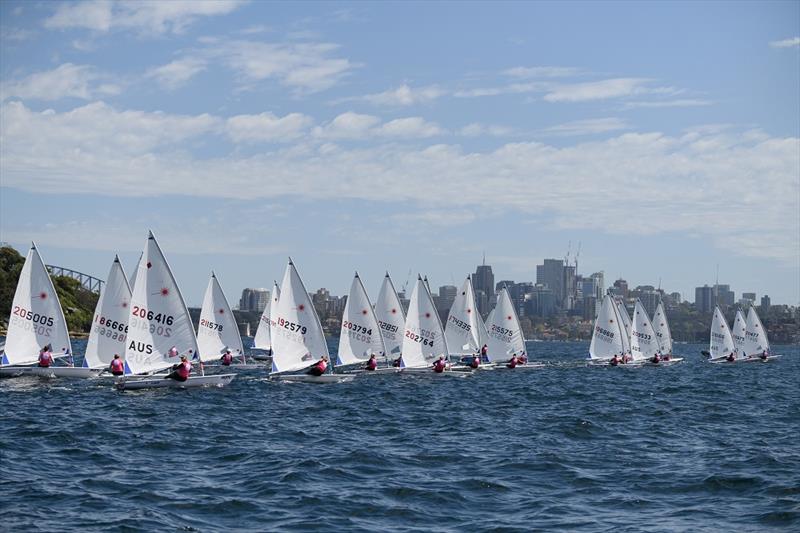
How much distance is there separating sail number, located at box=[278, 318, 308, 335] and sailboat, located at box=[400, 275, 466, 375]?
984 cm

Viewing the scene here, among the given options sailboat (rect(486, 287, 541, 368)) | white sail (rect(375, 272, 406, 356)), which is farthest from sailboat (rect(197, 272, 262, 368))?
sailboat (rect(486, 287, 541, 368))

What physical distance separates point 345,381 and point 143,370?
12.2 m

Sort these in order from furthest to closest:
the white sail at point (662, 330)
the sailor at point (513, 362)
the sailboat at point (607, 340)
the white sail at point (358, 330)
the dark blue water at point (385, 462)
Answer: the white sail at point (662, 330) → the sailboat at point (607, 340) → the sailor at point (513, 362) → the white sail at point (358, 330) → the dark blue water at point (385, 462)

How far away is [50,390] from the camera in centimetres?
4416

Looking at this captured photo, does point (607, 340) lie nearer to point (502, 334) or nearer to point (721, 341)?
point (502, 334)

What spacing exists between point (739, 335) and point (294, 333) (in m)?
56.6

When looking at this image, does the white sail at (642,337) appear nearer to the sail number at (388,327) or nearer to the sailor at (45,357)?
the sail number at (388,327)

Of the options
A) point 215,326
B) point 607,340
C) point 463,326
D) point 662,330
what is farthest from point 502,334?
point 662,330

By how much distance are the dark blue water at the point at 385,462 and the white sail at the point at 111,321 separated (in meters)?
3.98

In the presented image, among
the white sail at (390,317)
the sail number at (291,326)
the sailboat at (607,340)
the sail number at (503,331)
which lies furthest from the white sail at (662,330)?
the sail number at (291,326)

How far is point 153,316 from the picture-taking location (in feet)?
142

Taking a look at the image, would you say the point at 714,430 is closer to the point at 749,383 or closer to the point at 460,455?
the point at 460,455

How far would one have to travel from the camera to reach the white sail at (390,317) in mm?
57750

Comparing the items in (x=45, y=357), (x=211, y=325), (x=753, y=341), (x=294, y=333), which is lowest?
(x=753, y=341)
